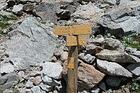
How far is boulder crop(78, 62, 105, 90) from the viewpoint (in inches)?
548

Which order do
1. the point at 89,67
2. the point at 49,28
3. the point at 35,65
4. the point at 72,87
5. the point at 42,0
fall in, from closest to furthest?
the point at 72,87
the point at 89,67
the point at 35,65
the point at 49,28
the point at 42,0

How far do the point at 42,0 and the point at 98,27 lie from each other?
20.5ft

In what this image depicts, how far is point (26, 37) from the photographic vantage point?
17.3m

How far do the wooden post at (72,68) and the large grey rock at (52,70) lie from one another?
1.68m

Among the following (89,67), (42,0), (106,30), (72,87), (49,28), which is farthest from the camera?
(42,0)

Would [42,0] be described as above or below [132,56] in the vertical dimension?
below

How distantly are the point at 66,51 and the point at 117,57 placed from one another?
7.96 feet

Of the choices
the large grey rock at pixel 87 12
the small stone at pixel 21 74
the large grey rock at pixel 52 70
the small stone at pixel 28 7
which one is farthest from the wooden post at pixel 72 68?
the small stone at pixel 28 7

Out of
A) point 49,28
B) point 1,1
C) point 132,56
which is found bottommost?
point 1,1

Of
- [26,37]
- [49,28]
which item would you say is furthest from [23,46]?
[49,28]

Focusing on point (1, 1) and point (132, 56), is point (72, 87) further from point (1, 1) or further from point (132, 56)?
point (1, 1)

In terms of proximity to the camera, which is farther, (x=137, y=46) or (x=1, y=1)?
(x=1, y=1)

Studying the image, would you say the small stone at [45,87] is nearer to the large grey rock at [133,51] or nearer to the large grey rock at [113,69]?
the large grey rock at [113,69]

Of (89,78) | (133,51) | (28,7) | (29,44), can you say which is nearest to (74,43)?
(89,78)
